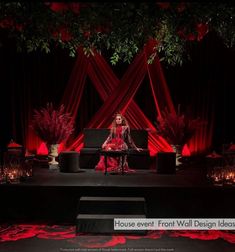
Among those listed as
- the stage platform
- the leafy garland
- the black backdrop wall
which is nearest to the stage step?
the stage platform

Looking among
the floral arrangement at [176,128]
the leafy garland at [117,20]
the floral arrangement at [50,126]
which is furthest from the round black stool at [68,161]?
the leafy garland at [117,20]

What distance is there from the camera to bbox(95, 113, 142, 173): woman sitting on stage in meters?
7.43

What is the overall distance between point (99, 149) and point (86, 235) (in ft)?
9.45

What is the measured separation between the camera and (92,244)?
464 cm

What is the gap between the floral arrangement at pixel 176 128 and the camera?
799cm

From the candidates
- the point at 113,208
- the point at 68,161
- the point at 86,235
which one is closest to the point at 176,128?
the point at 68,161

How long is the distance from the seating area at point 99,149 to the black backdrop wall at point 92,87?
0.89m

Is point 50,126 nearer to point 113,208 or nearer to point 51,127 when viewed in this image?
point 51,127

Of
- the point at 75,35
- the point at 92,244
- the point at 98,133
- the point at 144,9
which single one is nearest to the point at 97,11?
the point at 144,9

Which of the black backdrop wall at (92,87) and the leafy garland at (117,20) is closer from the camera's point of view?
the leafy garland at (117,20)

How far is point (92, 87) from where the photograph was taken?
9312 millimetres

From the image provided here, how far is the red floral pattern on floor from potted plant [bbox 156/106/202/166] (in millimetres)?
3052

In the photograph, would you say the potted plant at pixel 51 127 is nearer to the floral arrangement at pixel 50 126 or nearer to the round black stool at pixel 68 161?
the floral arrangement at pixel 50 126

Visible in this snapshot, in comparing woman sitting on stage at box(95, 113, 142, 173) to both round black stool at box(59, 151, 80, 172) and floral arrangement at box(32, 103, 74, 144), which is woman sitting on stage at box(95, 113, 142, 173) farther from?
floral arrangement at box(32, 103, 74, 144)
